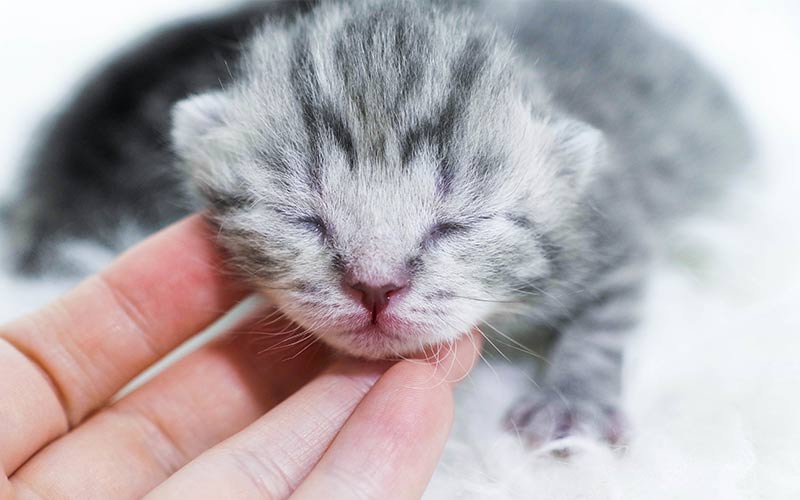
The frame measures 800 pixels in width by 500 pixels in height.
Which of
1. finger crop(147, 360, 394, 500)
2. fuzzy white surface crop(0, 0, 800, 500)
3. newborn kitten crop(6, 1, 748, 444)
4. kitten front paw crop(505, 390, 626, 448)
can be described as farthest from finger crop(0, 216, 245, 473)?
kitten front paw crop(505, 390, 626, 448)

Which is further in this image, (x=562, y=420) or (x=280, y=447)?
(x=562, y=420)

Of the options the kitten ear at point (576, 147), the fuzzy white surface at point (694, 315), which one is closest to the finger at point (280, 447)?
the fuzzy white surface at point (694, 315)

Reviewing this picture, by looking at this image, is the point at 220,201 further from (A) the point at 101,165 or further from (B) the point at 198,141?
(A) the point at 101,165

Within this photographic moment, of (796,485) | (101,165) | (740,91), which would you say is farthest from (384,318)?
(740,91)

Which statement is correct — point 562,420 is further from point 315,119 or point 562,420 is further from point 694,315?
point 315,119

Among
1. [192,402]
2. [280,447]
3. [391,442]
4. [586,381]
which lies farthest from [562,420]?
[192,402]

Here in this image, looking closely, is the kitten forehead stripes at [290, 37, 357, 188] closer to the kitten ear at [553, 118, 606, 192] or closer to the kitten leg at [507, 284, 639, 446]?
the kitten ear at [553, 118, 606, 192]
